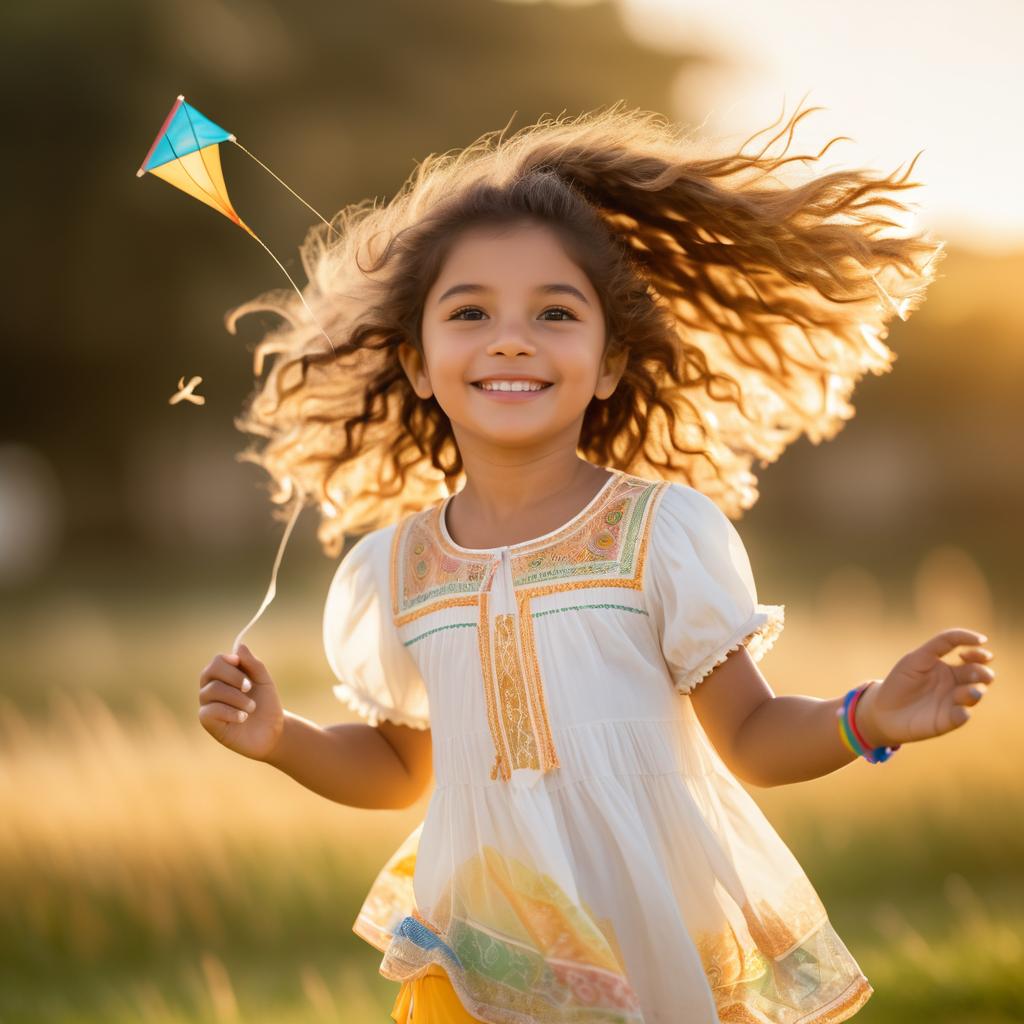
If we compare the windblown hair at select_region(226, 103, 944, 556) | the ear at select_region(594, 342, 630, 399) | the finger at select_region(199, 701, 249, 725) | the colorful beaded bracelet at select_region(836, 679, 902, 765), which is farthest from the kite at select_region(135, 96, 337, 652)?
the colorful beaded bracelet at select_region(836, 679, 902, 765)

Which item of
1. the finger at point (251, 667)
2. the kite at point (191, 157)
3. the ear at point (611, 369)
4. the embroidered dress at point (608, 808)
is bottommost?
the embroidered dress at point (608, 808)

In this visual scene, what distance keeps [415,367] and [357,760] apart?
2.75ft

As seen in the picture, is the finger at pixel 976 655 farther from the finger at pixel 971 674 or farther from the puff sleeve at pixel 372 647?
the puff sleeve at pixel 372 647

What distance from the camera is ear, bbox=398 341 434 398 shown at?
10.5 ft

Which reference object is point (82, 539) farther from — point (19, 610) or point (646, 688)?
point (646, 688)

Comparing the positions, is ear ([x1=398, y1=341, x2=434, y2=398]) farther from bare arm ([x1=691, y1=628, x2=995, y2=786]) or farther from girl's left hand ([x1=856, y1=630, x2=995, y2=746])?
girl's left hand ([x1=856, y1=630, x2=995, y2=746])

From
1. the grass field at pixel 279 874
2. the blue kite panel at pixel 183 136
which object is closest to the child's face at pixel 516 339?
the blue kite panel at pixel 183 136

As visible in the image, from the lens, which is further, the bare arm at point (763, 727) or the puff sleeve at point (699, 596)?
the puff sleeve at point (699, 596)

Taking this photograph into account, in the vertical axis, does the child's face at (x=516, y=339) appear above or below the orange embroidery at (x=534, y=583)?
above

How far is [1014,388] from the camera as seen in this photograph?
16.7m

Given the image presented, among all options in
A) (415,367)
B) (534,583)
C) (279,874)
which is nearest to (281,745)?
(534,583)

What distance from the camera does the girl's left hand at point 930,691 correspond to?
7.65ft

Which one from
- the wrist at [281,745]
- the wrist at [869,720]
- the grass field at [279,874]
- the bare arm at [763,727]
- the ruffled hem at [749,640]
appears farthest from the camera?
the grass field at [279,874]

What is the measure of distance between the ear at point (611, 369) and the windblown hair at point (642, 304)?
0.07 feet
